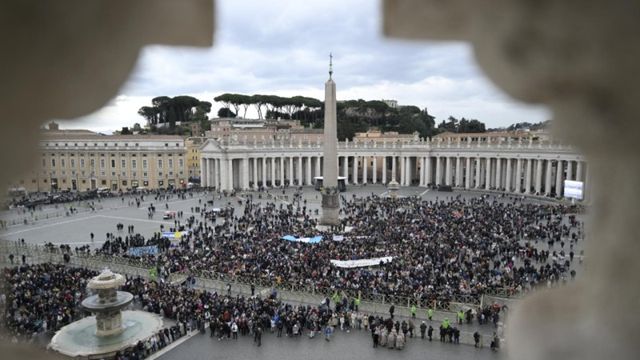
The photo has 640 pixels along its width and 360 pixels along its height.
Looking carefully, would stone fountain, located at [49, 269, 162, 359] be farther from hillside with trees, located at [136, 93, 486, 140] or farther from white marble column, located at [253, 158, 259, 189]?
hillside with trees, located at [136, 93, 486, 140]

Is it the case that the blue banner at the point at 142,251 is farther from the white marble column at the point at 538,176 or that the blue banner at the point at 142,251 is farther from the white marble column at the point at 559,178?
the white marble column at the point at 538,176

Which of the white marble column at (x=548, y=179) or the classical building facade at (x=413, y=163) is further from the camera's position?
the classical building facade at (x=413, y=163)

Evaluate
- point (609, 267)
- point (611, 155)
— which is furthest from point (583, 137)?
point (609, 267)

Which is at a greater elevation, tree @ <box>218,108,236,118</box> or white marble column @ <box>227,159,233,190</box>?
tree @ <box>218,108,236,118</box>

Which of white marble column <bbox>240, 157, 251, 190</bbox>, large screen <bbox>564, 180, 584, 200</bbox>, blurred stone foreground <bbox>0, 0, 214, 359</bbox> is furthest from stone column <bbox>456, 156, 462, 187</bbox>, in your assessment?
blurred stone foreground <bbox>0, 0, 214, 359</bbox>

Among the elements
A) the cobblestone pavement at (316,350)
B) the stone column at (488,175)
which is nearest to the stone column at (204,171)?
the stone column at (488,175)
